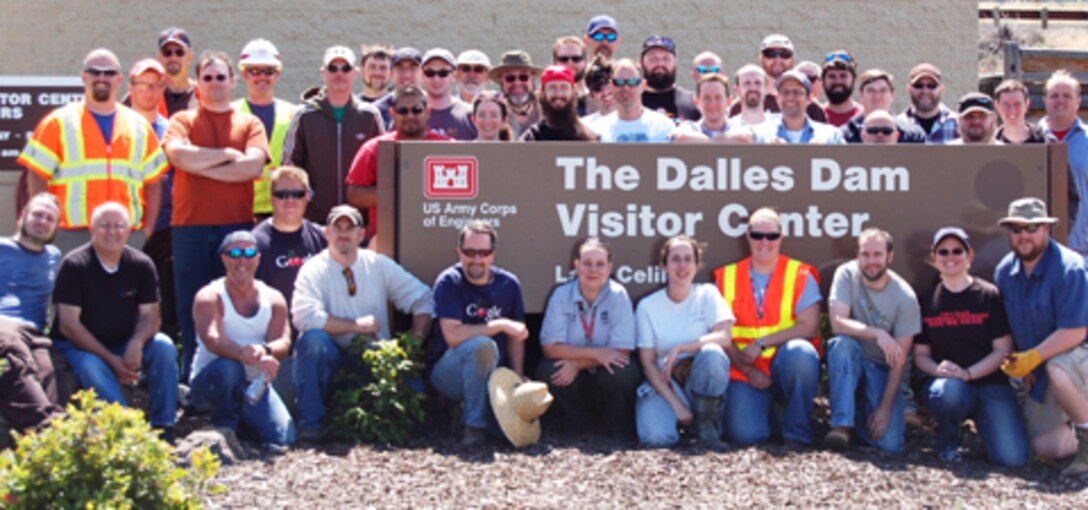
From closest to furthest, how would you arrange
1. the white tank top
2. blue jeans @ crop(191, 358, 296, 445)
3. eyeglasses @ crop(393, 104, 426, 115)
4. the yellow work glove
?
blue jeans @ crop(191, 358, 296, 445) < the yellow work glove < the white tank top < eyeglasses @ crop(393, 104, 426, 115)

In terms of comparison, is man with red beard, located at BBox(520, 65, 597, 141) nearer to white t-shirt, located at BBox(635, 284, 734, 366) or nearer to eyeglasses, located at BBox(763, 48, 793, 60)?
white t-shirt, located at BBox(635, 284, 734, 366)

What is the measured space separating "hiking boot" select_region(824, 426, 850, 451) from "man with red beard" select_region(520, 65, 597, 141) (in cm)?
236

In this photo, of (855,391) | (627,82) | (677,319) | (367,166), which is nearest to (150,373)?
(367,166)

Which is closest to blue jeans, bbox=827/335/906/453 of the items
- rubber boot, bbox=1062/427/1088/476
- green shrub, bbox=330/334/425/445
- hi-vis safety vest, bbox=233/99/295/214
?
rubber boot, bbox=1062/427/1088/476

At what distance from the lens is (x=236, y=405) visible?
7.34 metres

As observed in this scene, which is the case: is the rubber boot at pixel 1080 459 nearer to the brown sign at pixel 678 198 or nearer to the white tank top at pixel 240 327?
the brown sign at pixel 678 198

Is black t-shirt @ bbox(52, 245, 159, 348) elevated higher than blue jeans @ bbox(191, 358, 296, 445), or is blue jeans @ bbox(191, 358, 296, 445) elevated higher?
black t-shirt @ bbox(52, 245, 159, 348)

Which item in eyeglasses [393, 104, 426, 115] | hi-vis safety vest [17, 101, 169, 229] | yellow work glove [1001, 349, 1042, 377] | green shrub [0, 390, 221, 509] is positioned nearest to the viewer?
green shrub [0, 390, 221, 509]

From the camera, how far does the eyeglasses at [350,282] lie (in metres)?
7.77

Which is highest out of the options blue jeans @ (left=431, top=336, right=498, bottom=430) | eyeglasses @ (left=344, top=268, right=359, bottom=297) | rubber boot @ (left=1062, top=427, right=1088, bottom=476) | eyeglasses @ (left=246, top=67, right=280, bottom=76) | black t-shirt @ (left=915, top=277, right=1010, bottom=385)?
eyeglasses @ (left=246, top=67, right=280, bottom=76)

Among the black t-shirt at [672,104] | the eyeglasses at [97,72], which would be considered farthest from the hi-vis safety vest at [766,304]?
the eyeglasses at [97,72]

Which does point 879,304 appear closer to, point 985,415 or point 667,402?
point 985,415

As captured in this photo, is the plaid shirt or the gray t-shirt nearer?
the gray t-shirt

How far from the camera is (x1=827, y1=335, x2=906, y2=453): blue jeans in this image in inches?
297
